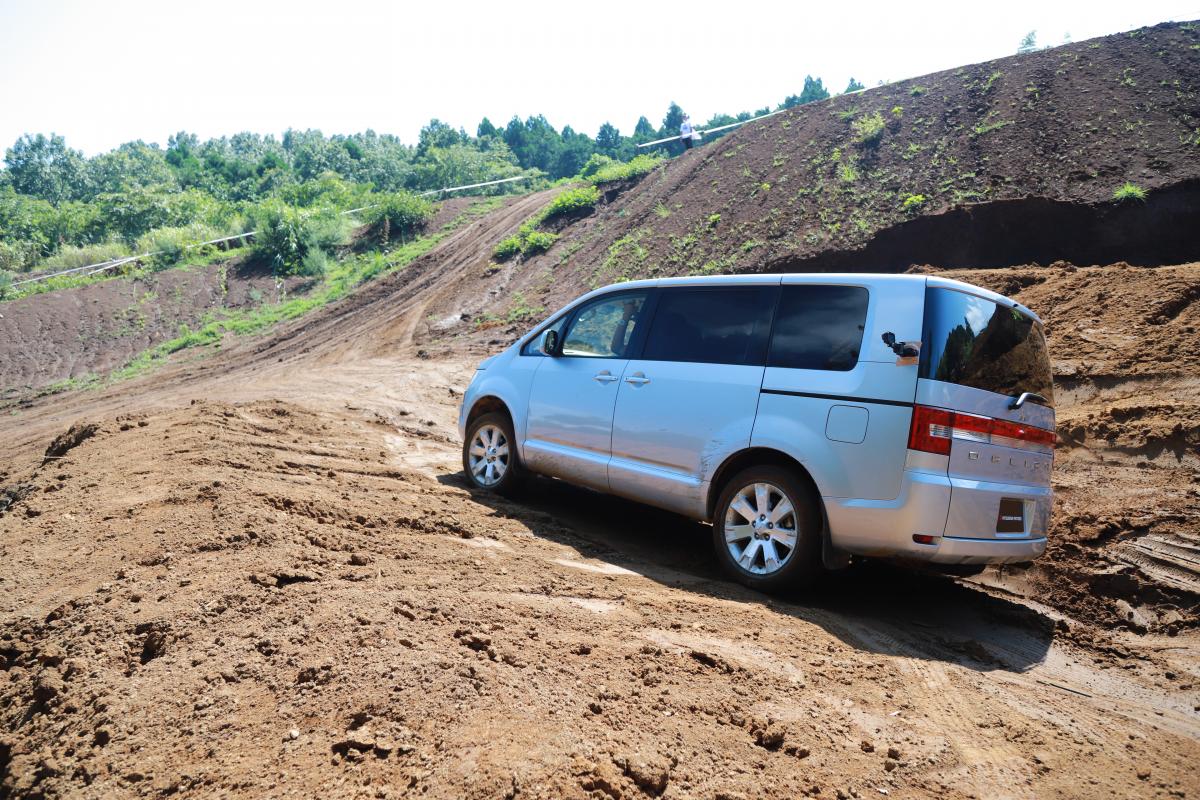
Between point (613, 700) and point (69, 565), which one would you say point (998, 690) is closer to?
point (613, 700)

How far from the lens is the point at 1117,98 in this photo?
1441cm

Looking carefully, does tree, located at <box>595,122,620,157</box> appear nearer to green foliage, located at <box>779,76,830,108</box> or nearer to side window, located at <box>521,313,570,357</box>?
green foliage, located at <box>779,76,830,108</box>

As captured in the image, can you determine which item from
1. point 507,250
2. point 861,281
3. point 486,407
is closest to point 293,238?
point 507,250

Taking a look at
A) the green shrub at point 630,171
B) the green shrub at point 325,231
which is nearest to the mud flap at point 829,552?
the green shrub at point 630,171

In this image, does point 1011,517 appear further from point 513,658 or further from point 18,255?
point 18,255

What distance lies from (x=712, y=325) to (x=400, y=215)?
89.4ft

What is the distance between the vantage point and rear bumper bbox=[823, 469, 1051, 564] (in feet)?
14.3

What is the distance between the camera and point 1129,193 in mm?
11992

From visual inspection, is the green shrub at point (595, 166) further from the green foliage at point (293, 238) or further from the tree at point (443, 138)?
the tree at point (443, 138)

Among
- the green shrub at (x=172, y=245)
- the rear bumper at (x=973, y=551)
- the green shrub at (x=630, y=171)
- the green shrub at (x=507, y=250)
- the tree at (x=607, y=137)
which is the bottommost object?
the rear bumper at (x=973, y=551)

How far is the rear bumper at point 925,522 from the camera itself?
14.3 ft

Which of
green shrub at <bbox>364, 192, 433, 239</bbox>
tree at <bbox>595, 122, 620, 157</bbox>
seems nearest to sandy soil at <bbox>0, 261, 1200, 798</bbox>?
green shrub at <bbox>364, 192, 433, 239</bbox>

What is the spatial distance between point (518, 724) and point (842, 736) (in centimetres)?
125

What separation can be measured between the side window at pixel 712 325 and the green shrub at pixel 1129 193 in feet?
32.5
